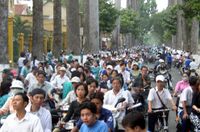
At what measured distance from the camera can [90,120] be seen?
652 cm

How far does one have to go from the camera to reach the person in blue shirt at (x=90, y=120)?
21.4 feet

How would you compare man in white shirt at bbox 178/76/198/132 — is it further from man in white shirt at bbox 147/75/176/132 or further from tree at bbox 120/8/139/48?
tree at bbox 120/8/139/48

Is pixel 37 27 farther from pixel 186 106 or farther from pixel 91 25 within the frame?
pixel 186 106

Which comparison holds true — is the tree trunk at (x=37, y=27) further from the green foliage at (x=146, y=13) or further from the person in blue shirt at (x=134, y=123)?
A: the green foliage at (x=146, y=13)

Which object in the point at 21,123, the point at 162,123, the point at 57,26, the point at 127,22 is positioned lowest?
the point at 162,123

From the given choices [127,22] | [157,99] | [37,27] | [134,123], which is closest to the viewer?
[134,123]

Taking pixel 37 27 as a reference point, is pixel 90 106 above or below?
below

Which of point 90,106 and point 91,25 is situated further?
point 91,25

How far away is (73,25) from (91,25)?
7.79 m

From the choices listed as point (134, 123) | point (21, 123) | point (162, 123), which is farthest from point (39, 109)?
point (162, 123)

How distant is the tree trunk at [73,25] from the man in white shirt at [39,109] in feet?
82.0

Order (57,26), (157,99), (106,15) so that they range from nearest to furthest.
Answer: (157,99) → (57,26) → (106,15)

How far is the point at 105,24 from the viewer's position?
64.6 metres

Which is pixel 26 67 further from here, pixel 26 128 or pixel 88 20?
pixel 88 20
